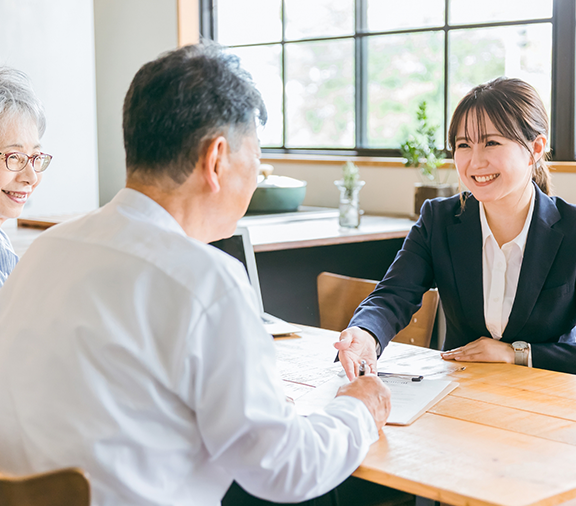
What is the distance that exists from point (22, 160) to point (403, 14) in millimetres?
2930

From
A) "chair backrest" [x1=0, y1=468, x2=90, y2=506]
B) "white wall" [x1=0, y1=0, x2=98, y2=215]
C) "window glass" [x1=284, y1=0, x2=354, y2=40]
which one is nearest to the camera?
"chair backrest" [x1=0, y1=468, x2=90, y2=506]

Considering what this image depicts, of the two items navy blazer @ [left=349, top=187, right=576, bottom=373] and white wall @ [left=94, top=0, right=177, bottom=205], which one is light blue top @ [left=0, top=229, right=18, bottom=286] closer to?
navy blazer @ [left=349, top=187, right=576, bottom=373]

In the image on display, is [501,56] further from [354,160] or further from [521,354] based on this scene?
[521,354]

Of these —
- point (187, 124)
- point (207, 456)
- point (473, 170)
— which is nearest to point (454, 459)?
point (207, 456)

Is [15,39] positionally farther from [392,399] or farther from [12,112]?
[392,399]

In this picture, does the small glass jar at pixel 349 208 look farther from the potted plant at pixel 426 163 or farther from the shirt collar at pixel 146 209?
the shirt collar at pixel 146 209

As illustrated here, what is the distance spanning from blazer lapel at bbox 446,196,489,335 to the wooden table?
0.24 meters

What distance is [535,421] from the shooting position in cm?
129

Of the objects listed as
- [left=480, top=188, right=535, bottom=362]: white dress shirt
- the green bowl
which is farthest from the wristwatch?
the green bowl

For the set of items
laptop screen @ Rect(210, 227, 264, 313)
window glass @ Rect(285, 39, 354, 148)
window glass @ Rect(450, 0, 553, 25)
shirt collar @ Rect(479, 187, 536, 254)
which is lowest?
laptop screen @ Rect(210, 227, 264, 313)

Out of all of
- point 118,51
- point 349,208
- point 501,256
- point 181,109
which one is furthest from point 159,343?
point 118,51

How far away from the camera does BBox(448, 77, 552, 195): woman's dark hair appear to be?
70.5 inches

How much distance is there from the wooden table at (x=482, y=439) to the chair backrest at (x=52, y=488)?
0.47 meters

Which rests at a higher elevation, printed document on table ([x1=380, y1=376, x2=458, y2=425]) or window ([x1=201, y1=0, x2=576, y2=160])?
window ([x1=201, y1=0, x2=576, y2=160])
